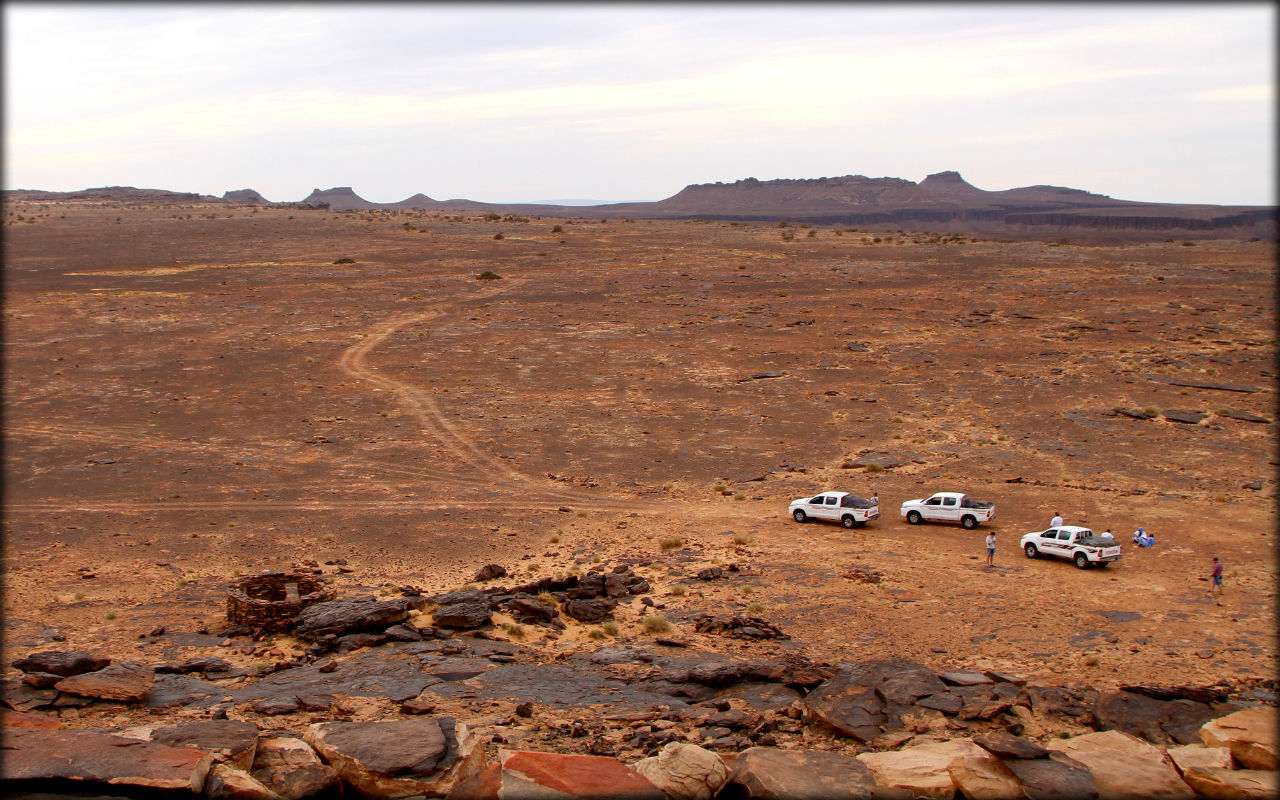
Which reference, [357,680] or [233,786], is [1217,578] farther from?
[233,786]

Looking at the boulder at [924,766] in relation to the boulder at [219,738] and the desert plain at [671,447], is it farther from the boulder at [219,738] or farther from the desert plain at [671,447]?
the boulder at [219,738]

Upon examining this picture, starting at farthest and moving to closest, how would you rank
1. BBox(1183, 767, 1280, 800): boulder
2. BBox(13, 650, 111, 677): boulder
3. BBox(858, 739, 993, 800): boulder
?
BBox(13, 650, 111, 677): boulder
BBox(858, 739, 993, 800): boulder
BBox(1183, 767, 1280, 800): boulder

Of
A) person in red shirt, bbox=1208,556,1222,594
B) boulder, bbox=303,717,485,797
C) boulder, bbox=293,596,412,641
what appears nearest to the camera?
boulder, bbox=303,717,485,797

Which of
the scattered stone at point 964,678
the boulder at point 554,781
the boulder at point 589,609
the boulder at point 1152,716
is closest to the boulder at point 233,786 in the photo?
the boulder at point 554,781

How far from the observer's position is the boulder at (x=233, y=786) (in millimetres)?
10647

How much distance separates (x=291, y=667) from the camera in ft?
57.0

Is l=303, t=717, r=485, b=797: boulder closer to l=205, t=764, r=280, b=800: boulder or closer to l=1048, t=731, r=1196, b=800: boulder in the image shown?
l=205, t=764, r=280, b=800: boulder

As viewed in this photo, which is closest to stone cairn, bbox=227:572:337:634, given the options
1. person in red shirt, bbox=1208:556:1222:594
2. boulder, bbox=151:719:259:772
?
boulder, bbox=151:719:259:772

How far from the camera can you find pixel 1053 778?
11836 mm

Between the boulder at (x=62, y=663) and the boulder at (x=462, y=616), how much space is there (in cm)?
627

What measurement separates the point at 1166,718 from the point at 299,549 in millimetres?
21549

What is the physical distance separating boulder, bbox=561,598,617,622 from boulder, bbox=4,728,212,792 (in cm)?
1043

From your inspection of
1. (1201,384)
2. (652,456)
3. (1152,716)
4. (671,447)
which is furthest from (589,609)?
(1201,384)

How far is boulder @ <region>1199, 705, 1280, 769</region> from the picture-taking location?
12.4 m
